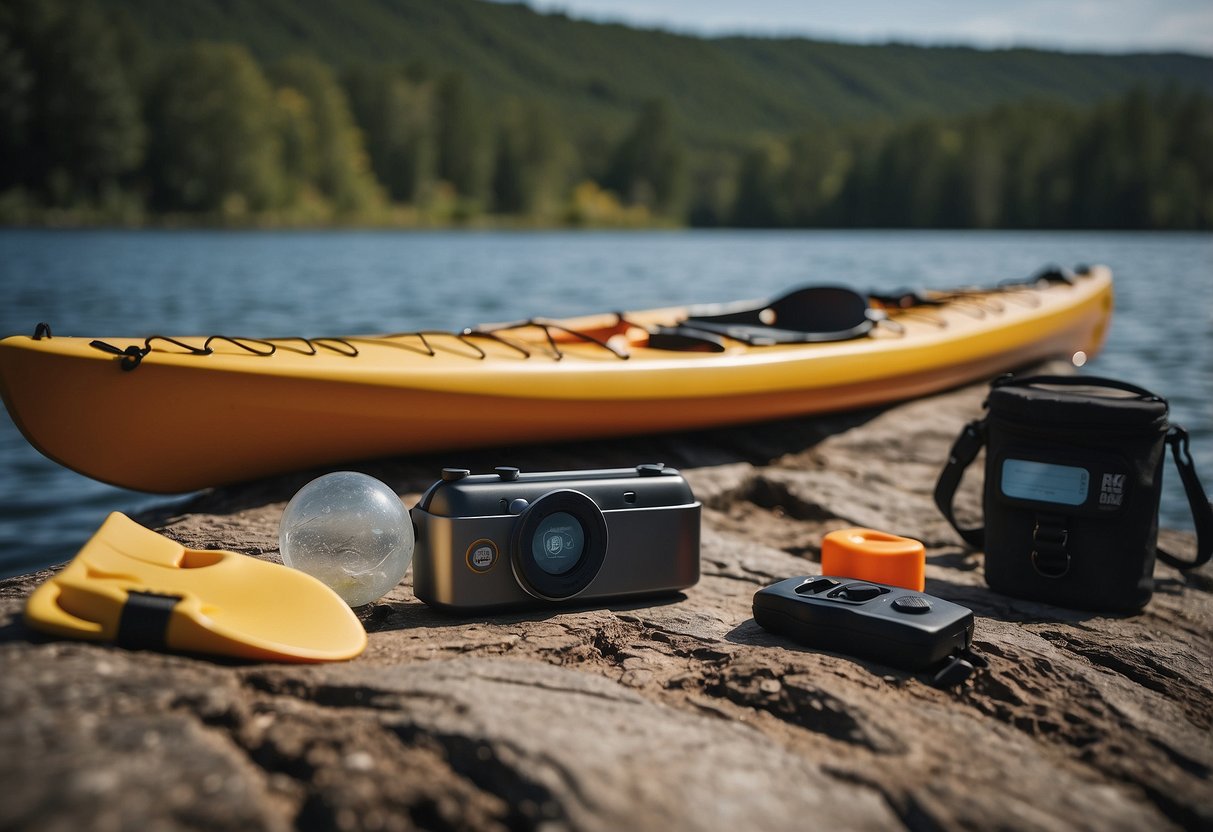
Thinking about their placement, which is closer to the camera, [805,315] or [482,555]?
[482,555]

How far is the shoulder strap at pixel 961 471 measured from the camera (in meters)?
2.98

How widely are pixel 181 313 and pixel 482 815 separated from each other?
1043 centimetres

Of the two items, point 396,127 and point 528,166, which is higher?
point 396,127

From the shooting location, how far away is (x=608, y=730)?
5.02ft

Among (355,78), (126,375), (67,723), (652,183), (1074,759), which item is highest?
(355,78)

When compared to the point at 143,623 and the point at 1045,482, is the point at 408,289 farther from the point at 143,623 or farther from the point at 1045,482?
the point at 143,623

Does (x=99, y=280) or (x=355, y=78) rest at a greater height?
(x=355, y=78)

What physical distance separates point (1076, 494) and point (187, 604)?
2103mm

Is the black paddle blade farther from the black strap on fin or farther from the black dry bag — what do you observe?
the black strap on fin

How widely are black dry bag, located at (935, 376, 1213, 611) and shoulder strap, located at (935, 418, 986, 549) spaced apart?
0.81 feet

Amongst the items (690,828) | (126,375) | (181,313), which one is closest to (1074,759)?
(690,828)

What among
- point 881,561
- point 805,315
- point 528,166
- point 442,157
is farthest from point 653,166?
point 881,561

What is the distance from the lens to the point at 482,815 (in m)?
1.29

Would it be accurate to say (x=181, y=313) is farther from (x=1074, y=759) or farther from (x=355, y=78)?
(x=355, y=78)
